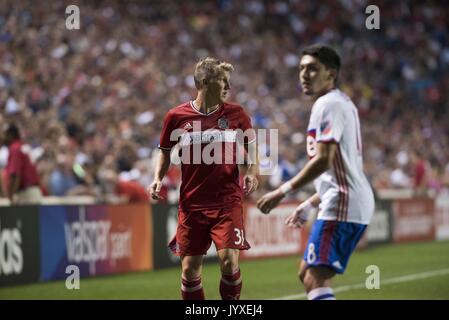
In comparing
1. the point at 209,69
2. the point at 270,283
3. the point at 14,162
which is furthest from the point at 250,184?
the point at 14,162

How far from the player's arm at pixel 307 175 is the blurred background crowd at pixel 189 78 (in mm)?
9157

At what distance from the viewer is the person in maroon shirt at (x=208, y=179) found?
8.37m

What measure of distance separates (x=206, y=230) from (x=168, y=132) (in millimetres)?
962

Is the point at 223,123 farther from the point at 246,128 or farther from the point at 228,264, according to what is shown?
the point at 228,264

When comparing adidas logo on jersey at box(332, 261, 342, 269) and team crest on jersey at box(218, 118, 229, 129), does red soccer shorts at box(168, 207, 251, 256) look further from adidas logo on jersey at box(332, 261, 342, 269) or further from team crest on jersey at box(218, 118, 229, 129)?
adidas logo on jersey at box(332, 261, 342, 269)

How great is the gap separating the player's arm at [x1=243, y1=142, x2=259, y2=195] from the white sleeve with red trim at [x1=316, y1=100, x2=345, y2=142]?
178cm

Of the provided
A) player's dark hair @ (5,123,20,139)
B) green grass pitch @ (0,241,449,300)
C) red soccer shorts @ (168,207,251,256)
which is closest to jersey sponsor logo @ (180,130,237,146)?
red soccer shorts @ (168,207,251,256)

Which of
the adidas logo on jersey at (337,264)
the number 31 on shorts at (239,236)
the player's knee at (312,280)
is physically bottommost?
the player's knee at (312,280)

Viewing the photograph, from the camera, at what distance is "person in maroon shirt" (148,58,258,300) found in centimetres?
837

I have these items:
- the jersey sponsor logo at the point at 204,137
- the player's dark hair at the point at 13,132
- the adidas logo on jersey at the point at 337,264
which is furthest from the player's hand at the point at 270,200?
the player's dark hair at the point at 13,132

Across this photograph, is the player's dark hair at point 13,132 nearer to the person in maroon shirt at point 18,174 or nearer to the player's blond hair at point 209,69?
the person in maroon shirt at point 18,174

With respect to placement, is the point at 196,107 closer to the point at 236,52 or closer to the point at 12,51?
the point at 12,51

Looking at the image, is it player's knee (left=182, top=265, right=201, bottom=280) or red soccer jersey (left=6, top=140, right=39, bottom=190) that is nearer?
player's knee (left=182, top=265, right=201, bottom=280)

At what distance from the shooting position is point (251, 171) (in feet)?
28.3
